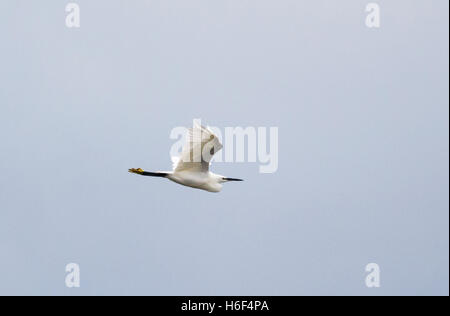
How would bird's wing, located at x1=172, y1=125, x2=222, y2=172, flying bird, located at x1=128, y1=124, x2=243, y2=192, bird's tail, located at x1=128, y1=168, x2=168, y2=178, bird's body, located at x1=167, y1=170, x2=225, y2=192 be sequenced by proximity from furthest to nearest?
bird's tail, located at x1=128, y1=168, x2=168, y2=178 < bird's body, located at x1=167, y1=170, x2=225, y2=192 < flying bird, located at x1=128, y1=124, x2=243, y2=192 < bird's wing, located at x1=172, y1=125, x2=222, y2=172

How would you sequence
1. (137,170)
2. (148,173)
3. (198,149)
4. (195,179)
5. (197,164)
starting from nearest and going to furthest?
(198,149) → (197,164) → (195,179) → (148,173) → (137,170)

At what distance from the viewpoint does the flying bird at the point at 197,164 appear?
29.0m

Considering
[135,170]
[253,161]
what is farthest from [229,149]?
[135,170]

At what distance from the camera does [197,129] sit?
94.0 feet

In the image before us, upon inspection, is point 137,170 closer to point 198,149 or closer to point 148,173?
point 148,173

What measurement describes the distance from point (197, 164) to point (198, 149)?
3.60ft

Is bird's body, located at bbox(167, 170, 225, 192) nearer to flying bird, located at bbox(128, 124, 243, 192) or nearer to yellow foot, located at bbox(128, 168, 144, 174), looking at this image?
flying bird, located at bbox(128, 124, 243, 192)

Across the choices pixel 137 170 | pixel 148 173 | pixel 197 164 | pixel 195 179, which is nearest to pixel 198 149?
pixel 197 164

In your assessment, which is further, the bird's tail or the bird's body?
the bird's tail

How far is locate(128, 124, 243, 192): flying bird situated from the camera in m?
29.0

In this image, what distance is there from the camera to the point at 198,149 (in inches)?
1174

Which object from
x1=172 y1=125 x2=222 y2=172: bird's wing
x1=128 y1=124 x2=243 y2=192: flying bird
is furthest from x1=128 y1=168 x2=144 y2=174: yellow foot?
x1=172 y1=125 x2=222 y2=172: bird's wing

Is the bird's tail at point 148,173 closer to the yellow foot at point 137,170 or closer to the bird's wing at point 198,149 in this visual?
the yellow foot at point 137,170
